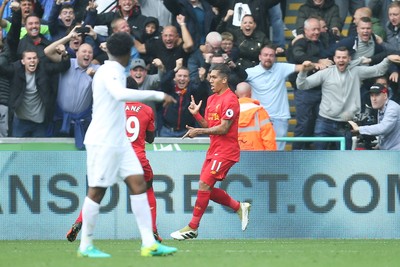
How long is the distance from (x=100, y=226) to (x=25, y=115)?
238 cm

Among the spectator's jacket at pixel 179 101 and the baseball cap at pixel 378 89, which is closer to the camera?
the baseball cap at pixel 378 89

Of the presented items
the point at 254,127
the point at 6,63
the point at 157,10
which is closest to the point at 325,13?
the point at 157,10

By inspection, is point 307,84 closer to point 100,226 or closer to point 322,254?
point 100,226

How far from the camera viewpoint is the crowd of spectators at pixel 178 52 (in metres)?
18.1

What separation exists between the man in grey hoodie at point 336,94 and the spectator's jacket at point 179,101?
1.68 meters

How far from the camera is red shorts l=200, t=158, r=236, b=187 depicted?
→ 15.0 m

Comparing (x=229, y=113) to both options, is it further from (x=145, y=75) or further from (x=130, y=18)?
(x=130, y=18)

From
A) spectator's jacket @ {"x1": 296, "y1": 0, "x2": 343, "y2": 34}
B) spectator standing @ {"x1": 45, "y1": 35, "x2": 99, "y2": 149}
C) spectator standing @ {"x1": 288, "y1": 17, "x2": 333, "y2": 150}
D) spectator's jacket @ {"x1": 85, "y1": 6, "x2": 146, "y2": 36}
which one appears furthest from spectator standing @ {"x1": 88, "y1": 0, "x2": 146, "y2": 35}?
spectator's jacket @ {"x1": 296, "y1": 0, "x2": 343, "y2": 34}

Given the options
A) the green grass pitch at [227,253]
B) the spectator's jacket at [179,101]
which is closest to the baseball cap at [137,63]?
Result: the spectator's jacket at [179,101]

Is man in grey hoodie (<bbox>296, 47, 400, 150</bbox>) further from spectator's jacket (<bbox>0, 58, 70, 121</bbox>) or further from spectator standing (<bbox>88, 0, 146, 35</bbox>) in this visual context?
spectator's jacket (<bbox>0, 58, 70, 121</bbox>)

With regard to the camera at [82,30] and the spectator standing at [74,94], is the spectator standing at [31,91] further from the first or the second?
the camera at [82,30]

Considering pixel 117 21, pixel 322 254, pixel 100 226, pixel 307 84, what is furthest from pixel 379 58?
pixel 322 254

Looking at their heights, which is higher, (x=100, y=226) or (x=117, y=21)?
(x=117, y=21)

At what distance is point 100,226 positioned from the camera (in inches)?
674
